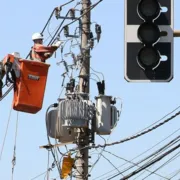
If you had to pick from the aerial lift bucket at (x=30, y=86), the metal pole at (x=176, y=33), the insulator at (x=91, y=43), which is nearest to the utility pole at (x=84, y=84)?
the insulator at (x=91, y=43)

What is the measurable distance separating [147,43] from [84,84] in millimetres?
11669

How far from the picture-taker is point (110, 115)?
22.5 meters

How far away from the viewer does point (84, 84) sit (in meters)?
22.8

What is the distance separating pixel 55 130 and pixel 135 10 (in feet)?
37.9

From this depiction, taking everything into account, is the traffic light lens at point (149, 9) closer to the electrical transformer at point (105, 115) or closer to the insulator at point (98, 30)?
the electrical transformer at point (105, 115)

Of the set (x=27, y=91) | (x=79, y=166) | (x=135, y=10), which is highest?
(x=135, y=10)

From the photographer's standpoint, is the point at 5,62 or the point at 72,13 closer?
the point at 5,62

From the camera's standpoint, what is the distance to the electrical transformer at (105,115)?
2241 centimetres

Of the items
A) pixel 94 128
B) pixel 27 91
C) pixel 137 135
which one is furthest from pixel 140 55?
pixel 94 128

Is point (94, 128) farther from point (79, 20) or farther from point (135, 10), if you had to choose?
point (135, 10)

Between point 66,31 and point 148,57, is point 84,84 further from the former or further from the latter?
point 148,57

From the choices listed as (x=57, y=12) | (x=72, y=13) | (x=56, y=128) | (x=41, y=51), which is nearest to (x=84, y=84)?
(x=56, y=128)

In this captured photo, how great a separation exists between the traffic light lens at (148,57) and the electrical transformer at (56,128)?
11434 millimetres

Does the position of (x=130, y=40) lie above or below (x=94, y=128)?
above
